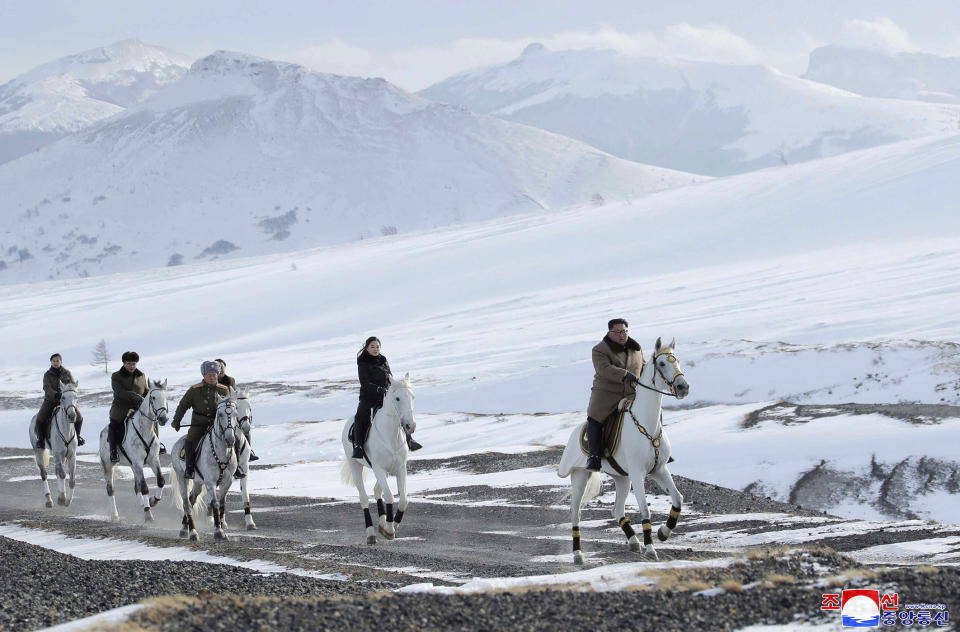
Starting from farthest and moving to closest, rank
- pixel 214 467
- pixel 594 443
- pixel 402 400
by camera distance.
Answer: pixel 214 467
pixel 402 400
pixel 594 443

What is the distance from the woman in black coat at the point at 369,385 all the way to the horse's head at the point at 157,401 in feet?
15.1

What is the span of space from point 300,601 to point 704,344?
153ft

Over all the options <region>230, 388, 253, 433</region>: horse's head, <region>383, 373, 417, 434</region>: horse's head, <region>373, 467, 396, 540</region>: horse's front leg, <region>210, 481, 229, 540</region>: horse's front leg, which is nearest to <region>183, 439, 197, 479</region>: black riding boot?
<region>210, 481, 229, 540</region>: horse's front leg

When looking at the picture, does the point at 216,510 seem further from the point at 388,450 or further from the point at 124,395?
the point at 124,395

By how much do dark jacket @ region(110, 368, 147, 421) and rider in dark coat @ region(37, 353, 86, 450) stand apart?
2.70 metres

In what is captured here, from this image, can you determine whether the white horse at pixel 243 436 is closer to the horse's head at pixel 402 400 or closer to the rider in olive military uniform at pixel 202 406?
the rider in olive military uniform at pixel 202 406

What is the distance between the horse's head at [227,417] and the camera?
65.9 feet

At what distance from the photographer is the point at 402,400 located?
1884 centimetres

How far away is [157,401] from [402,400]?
21.8ft

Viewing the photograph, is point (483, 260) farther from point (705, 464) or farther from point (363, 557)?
point (363, 557)

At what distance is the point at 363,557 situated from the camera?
18.0 meters

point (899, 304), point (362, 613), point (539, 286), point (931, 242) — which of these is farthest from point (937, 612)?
point (539, 286)

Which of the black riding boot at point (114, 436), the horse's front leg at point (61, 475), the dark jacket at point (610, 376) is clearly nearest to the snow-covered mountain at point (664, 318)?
the dark jacket at point (610, 376)

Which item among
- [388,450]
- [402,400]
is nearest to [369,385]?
[388,450]
